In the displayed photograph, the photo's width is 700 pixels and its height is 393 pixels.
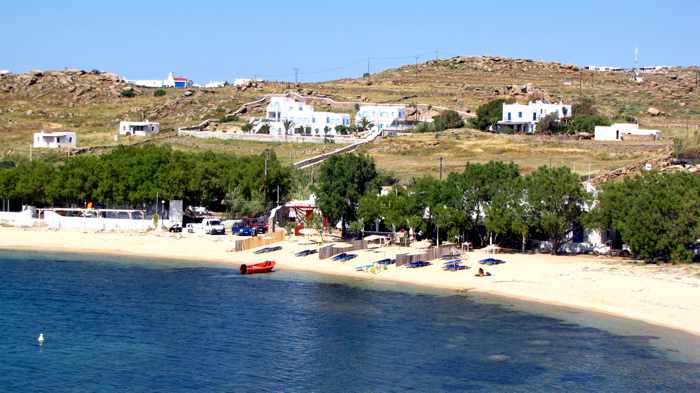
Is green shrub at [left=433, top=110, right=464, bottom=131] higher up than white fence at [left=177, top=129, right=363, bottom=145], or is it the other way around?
green shrub at [left=433, top=110, right=464, bottom=131]

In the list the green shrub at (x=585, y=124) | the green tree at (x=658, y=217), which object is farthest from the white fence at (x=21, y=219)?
the green shrub at (x=585, y=124)

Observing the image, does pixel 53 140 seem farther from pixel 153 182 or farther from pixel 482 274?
pixel 482 274

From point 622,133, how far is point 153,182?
5985cm

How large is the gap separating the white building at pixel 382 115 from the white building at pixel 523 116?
→ 1587 centimetres

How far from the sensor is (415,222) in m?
71.3

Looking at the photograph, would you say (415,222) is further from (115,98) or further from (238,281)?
(115,98)

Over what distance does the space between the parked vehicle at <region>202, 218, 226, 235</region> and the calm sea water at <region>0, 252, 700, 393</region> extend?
52.1 feet

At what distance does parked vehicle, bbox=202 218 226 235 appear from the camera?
79.2 metres

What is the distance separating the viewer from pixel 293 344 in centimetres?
4697

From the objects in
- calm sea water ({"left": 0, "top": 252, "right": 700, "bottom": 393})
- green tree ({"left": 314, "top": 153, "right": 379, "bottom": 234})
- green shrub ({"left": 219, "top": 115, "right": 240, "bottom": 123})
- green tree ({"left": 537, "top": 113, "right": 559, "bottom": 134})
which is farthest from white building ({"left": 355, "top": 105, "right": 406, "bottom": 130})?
calm sea water ({"left": 0, "top": 252, "right": 700, "bottom": 393})

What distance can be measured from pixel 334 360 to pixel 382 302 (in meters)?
12.4

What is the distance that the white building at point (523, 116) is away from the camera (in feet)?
419

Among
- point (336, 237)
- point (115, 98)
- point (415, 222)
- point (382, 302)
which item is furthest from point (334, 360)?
point (115, 98)

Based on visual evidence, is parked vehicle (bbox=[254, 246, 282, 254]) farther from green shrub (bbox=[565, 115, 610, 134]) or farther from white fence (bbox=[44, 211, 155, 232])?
green shrub (bbox=[565, 115, 610, 134])
